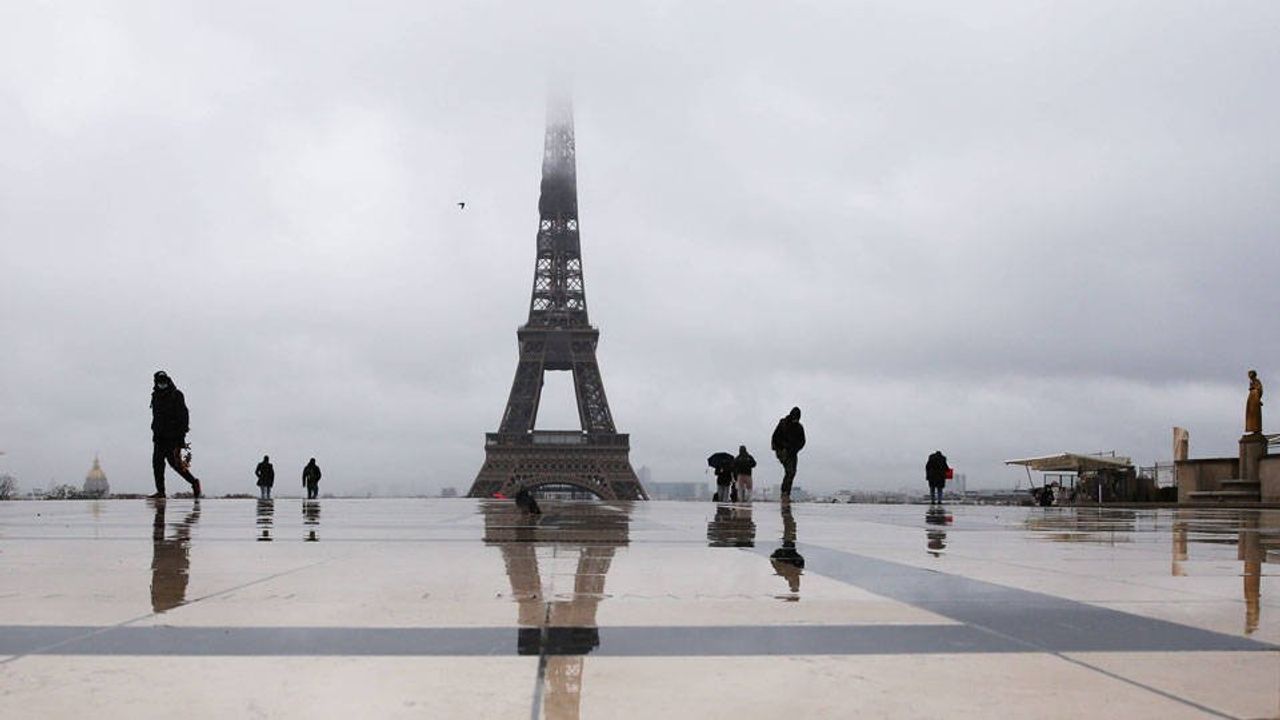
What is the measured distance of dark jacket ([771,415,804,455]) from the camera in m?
21.5

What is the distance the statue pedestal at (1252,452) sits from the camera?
27.4 metres

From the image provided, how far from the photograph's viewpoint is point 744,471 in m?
26.3

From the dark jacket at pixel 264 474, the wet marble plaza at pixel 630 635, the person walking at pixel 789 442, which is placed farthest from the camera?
the dark jacket at pixel 264 474

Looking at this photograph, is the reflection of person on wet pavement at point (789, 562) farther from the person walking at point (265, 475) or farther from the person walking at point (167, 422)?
the person walking at point (265, 475)

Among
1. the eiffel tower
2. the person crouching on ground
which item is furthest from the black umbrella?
the eiffel tower

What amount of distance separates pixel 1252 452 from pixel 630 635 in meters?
30.0

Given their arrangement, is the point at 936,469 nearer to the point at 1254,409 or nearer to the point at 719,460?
the point at 719,460

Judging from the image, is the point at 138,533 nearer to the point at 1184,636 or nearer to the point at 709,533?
the point at 709,533

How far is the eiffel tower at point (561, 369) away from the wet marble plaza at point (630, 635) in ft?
222

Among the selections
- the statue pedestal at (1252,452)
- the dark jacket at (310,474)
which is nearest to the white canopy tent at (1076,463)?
the statue pedestal at (1252,452)

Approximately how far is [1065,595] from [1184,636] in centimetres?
121

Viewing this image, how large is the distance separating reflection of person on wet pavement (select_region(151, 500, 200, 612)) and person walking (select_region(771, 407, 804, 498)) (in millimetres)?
14282

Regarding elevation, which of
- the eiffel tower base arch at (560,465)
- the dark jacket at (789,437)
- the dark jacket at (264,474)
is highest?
the dark jacket at (789,437)

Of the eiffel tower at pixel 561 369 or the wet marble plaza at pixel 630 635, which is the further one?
the eiffel tower at pixel 561 369
